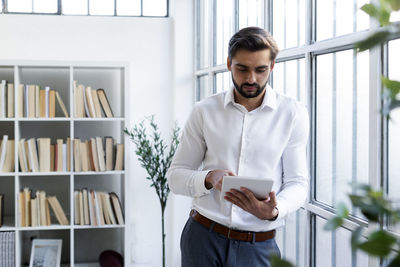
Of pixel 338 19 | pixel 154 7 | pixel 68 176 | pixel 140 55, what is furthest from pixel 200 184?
pixel 154 7

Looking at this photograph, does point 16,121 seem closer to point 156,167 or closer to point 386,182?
point 156,167

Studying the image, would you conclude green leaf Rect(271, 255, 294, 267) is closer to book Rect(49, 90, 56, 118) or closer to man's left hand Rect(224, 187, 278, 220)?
man's left hand Rect(224, 187, 278, 220)

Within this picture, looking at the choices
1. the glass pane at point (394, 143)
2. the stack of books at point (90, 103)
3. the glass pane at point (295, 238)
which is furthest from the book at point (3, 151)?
the glass pane at point (394, 143)

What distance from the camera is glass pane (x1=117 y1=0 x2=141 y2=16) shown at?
516cm

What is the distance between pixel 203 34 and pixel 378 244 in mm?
4502

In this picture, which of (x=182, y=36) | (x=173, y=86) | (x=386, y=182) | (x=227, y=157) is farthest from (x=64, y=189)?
(x=386, y=182)

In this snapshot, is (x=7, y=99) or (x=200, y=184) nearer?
(x=200, y=184)

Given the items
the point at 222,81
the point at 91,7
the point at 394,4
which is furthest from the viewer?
the point at 91,7

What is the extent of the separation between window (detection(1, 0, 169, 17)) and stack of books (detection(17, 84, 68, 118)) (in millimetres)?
1067

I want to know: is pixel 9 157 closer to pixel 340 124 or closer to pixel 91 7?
pixel 91 7

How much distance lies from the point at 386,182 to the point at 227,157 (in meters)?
0.58

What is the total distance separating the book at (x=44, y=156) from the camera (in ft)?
14.0

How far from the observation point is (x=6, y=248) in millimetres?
4227

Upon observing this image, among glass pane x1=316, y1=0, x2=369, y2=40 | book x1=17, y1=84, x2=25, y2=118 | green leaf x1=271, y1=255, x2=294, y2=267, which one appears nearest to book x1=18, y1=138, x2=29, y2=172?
book x1=17, y1=84, x2=25, y2=118
